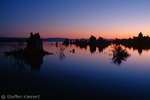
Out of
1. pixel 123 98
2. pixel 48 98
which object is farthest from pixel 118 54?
pixel 48 98

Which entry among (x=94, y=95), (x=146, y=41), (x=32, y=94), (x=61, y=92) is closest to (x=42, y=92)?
(x=32, y=94)

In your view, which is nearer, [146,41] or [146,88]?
[146,88]

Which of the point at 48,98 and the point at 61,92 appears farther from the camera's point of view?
the point at 61,92

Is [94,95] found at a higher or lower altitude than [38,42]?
lower

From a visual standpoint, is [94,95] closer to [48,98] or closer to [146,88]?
[48,98]

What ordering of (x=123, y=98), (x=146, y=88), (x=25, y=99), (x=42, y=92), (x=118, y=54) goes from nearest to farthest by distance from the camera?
1. (x=25, y=99)
2. (x=123, y=98)
3. (x=42, y=92)
4. (x=146, y=88)
5. (x=118, y=54)

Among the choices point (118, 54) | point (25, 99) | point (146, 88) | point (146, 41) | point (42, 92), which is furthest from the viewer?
point (146, 41)

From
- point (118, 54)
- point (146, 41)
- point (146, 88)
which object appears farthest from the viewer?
point (146, 41)

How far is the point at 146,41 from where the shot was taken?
100 meters

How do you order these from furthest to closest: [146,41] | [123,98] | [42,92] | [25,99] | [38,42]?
[146,41] < [38,42] < [42,92] < [123,98] < [25,99]

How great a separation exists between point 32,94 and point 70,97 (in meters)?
2.41

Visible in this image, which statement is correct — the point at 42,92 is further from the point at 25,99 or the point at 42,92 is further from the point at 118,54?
the point at 118,54

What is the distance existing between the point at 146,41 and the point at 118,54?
8532 cm

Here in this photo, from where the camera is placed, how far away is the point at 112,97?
7.82 meters
